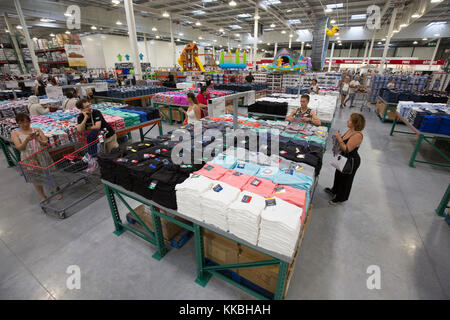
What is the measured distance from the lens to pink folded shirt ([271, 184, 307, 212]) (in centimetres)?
205

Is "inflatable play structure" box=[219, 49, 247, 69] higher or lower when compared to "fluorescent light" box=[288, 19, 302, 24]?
lower

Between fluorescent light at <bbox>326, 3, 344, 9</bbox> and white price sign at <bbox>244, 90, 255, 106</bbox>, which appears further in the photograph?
fluorescent light at <bbox>326, 3, 344, 9</bbox>

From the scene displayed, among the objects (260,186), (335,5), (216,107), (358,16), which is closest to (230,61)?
(335,5)

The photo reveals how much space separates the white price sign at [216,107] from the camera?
2441 mm

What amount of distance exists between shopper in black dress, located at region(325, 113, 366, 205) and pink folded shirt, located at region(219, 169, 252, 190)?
7.05 ft

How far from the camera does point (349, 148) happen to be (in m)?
3.59

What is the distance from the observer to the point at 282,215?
1.87 m

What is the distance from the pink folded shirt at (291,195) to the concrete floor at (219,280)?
1.28 m

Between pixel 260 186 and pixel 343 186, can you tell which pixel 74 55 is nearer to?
pixel 260 186

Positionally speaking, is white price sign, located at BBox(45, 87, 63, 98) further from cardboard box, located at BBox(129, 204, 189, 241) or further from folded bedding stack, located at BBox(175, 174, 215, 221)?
folded bedding stack, located at BBox(175, 174, 215, 221)

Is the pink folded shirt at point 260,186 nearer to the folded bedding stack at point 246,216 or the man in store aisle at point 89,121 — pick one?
the folded bedding stack at point 246,216

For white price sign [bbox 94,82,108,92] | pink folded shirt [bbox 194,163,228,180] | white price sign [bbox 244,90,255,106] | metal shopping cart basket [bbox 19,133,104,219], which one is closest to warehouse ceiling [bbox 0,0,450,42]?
white price sign [bbox 94,82,108,92]

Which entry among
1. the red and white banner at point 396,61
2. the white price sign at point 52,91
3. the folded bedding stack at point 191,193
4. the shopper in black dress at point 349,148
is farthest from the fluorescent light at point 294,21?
the folded bedding stack at point 191,193

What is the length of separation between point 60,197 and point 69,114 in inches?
114
